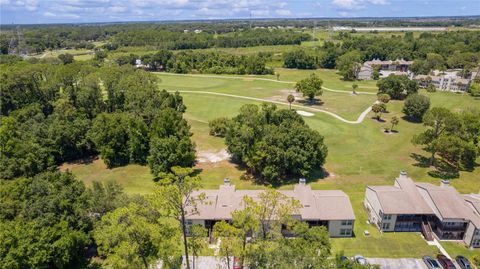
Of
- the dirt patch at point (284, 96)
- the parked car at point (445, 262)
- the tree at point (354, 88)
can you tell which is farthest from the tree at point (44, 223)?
the tree at point (354, 88)

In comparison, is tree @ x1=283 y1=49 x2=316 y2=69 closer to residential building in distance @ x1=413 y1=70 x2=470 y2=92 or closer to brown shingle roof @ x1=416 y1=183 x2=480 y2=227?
residential building in distance @ x1=413 y1=70 x2=470 y2=92

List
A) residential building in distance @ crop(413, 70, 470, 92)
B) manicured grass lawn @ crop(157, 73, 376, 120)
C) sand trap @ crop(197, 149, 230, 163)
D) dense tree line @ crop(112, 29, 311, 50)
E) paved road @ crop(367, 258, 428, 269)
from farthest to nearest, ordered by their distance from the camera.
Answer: dense tree line @ crop(112, 29, 311, 50) < residential building in distance @ crop(413, 70, 470, 92) < manicured grass lawn @ crop(157, 73, 376, 120) < sand trap @ crop(197, 149, 230, 163) < paved road @ crop(367, 258, 428, 269)

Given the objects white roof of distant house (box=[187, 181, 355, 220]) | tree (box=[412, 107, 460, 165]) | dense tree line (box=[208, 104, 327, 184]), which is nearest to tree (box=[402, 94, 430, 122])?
tree (box=[412, 107, 460, 165])

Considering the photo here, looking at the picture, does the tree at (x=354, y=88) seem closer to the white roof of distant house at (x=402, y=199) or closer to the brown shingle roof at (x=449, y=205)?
the white roof of distant house at (x=402, y=199)

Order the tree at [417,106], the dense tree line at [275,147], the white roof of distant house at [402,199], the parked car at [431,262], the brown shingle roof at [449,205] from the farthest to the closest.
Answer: the tree at [417,106] < the dense tree line at [275,147] < the white roof of distant house at [402,199] < the brown shingle roof at [449,205] < the parked car at [431,262]

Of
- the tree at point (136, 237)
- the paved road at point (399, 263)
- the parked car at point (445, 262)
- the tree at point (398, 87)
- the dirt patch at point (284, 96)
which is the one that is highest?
the tree at point (136, 237)

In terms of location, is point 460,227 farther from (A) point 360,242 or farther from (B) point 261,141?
(B) point 261,141

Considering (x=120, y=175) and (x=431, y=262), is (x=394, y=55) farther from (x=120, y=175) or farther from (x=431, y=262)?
(x=120, y=175)
